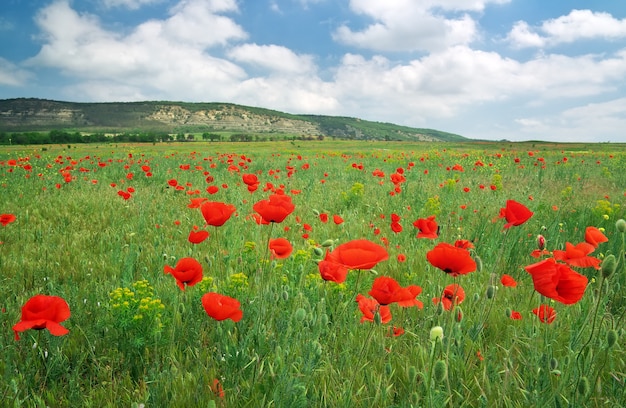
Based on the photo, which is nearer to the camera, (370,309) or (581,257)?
(581,257)

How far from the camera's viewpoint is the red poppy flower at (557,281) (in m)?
1.21

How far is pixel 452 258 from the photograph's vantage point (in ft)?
4.50

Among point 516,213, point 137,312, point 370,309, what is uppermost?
point 516,213

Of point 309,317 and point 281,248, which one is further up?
point 281,248

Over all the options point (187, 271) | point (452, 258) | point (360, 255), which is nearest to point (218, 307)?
point (187, 271)

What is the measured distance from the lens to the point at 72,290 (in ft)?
8.80

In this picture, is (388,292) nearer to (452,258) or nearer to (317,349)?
(452,258)

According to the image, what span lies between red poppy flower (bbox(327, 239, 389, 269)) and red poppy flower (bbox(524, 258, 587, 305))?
1.57ft

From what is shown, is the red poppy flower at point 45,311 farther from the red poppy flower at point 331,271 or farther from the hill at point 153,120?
the hill at point 153,120

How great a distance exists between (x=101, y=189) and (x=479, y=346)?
279 inches

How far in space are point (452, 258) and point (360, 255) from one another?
373 millimetres

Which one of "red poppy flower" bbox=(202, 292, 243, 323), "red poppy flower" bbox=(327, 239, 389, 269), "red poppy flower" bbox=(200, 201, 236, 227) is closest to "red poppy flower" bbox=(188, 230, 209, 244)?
"red poppy flower" bbox=(200, 201, 236, 227)

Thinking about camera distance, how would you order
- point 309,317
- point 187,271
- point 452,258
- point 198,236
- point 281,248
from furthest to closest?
point 198,236, point 309,317, point 281,248, point 187,271, point 452,258

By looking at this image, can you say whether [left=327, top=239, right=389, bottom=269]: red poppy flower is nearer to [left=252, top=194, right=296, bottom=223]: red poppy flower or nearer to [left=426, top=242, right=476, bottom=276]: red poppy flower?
[left=426, top=242, right=476, bottom=276]: red poppy flower
